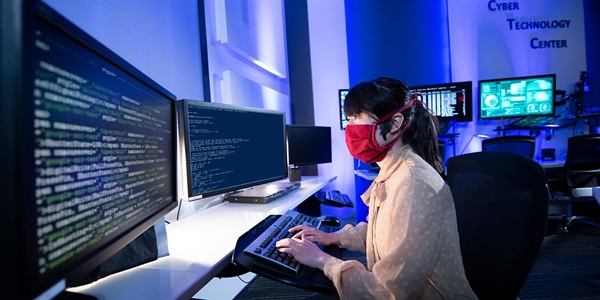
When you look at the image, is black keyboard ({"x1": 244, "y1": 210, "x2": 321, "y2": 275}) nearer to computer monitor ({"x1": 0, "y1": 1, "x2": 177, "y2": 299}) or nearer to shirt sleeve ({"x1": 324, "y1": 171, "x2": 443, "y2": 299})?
shirt sleeve ({"x1": 324, "y1": 171, "x2": 443, "y2": 299})

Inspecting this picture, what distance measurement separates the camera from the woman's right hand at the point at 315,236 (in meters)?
0.98

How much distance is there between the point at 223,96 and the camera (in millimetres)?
1858

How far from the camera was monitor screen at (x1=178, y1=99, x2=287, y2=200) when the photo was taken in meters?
1.11

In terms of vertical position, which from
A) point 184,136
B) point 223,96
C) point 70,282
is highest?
point 223,96

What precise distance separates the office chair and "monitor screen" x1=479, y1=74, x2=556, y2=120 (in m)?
0.62

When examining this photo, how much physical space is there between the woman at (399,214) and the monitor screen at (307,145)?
1.24 m

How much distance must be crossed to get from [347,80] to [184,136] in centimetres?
275

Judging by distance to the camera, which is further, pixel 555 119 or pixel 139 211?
pixel 555 119

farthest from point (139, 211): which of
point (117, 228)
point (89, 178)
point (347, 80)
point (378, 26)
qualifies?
point (378, 26)

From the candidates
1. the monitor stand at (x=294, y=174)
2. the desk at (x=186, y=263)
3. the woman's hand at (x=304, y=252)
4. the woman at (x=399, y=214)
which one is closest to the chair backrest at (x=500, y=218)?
the woman at (x=399, y=214)

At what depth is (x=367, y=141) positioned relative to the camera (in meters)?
0.92

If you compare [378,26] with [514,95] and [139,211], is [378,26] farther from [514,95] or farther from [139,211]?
[139,211]

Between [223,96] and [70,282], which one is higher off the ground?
[223,96]

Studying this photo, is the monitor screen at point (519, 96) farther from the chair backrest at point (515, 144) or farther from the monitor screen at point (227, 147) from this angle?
the monitor screen at point (227, 147)
